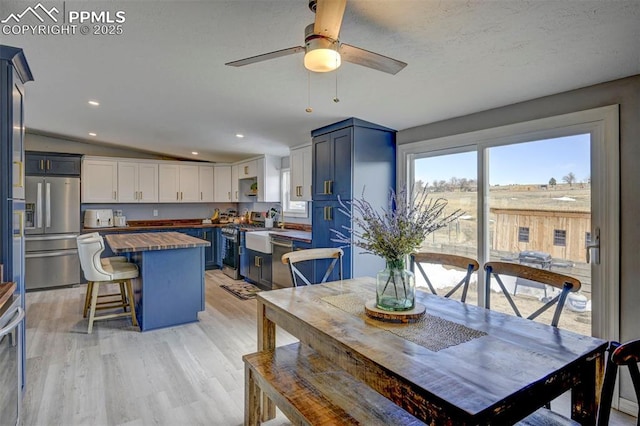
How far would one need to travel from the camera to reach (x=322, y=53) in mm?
1580

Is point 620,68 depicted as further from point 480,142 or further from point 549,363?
point 549,363

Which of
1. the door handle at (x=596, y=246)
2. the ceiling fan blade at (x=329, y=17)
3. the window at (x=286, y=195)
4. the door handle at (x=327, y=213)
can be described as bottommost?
the door handle at (x=596, y=246)

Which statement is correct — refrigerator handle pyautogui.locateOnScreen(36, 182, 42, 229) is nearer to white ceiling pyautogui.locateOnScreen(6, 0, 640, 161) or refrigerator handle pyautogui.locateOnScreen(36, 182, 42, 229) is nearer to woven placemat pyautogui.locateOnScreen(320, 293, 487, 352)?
white ceiling pyautogui.locateOnScreen(6, 0, 640, 161)

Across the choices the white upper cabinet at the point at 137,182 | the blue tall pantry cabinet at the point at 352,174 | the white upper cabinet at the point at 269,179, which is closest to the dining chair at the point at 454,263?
the blue tall pantry cabinet at the point at 352,174

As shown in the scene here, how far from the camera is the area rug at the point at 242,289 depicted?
4.78 metres

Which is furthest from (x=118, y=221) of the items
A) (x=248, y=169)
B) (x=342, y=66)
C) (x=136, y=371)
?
(x=342, y=66)

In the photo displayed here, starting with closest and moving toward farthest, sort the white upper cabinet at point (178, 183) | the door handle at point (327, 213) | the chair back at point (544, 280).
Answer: the chair back at point (544, 280)
the door handle at point (327, 213)
the white upper cabinet at point (178, 183)

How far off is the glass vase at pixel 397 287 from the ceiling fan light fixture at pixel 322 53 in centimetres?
99

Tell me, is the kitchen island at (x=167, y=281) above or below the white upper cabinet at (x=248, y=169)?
below

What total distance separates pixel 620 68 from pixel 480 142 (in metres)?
1.07

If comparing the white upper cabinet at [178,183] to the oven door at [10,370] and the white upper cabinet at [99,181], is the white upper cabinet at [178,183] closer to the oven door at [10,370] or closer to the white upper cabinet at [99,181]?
the white upper cabinet at [99,181]

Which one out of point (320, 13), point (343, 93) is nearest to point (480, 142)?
point (343, 93)

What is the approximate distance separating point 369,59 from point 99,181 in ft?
19.2

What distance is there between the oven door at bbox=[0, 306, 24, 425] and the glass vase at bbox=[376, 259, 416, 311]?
1.64 metres
